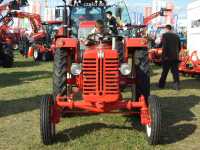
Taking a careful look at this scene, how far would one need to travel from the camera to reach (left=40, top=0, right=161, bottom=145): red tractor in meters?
6.48

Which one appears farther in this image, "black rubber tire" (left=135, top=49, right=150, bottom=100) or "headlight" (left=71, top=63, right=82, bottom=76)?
"black rubber tire" (left=135, top=49, right=150, bottom=100)

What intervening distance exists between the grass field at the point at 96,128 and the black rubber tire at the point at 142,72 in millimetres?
627

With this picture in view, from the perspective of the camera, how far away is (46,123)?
20.9ft

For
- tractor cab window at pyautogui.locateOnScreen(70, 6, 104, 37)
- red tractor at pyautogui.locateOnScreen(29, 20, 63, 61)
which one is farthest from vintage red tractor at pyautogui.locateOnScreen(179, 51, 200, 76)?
red tractor at pyautogui.locateOnScreen(29, 20, 63, 61)

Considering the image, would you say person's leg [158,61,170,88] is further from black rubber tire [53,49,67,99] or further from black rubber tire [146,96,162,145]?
black rubber tire [146,96,162,145]

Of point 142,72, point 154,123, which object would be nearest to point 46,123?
point 154,123

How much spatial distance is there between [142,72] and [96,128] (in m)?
1.20

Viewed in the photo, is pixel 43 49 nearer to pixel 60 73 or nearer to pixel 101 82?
pixel 60 73

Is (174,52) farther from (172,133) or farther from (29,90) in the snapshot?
(172,133)

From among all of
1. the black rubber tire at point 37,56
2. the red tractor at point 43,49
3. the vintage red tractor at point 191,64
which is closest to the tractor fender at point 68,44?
the vintage red tractor at point 191,64

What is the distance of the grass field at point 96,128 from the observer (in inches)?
257

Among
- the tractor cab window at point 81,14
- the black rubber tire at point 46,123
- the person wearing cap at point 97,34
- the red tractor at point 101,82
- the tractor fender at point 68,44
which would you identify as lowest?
the black rubber tire at point 46,123

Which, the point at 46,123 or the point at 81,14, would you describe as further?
the point at 81,14

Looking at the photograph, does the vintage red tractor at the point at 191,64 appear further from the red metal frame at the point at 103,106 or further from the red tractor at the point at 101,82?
the red metal frame at the point at 103,106
